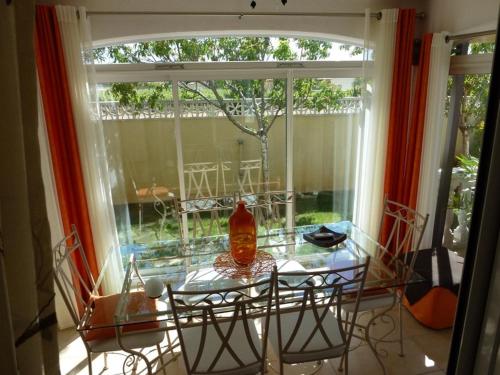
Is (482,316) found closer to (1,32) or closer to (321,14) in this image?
(1,32)

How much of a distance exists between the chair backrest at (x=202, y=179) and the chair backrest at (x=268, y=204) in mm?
313

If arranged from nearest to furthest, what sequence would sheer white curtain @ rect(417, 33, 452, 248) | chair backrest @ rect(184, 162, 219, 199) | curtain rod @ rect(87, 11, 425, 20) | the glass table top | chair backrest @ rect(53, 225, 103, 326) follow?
chair backrest @ rect(53, 225, 103, 326), the glass table top, curtain rod @ rect(87, 11, 425, 20), sheer white curtain @ rect(417, 33, 452, 248), chair backrest @ rect(184, 162, 219, 199)

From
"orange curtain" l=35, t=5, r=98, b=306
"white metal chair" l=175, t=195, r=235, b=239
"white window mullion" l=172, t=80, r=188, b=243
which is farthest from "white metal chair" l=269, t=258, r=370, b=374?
"orange curtain" l=35, t=5, r=98, b=306

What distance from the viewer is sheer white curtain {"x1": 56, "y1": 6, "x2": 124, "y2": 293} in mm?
2609

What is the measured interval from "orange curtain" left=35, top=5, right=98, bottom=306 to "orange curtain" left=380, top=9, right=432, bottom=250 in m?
2.49

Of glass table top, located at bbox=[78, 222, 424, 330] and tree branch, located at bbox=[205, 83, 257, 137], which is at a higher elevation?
tree branch, located at bbox=[205, 83, 257, 137]

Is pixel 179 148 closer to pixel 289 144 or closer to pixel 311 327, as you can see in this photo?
pixel 289 144

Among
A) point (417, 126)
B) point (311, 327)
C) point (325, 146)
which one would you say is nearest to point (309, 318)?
point (311, 327)

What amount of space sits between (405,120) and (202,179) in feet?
6.22

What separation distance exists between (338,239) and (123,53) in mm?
2255

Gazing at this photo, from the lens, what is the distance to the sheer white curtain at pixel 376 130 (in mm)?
3055

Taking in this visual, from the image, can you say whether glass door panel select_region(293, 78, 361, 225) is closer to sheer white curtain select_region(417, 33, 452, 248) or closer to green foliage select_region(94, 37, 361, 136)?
green foliage select_region(94, 37, 361, 136)

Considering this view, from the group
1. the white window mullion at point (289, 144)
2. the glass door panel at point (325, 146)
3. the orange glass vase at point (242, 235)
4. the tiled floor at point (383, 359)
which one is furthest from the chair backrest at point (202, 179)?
the tiled floor at point (383, 359)

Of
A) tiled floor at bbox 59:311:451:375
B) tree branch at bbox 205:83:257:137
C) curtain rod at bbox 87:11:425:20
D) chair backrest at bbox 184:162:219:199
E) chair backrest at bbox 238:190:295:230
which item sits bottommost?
tiled floor at bbox 59:311:451:375
